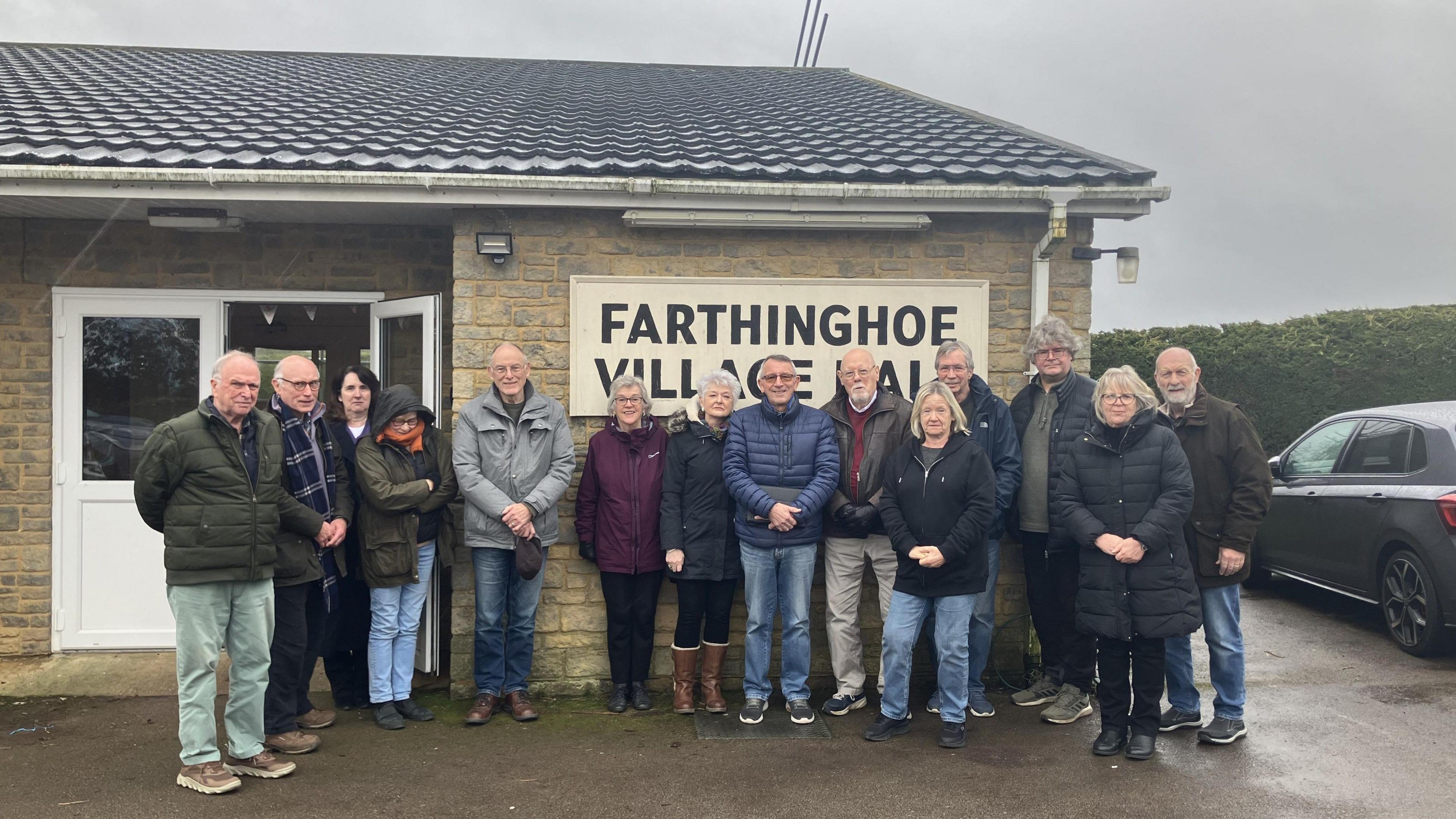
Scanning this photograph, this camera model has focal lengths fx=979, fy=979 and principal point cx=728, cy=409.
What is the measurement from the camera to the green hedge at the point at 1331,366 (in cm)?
1298

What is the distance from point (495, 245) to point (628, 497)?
1.58 m

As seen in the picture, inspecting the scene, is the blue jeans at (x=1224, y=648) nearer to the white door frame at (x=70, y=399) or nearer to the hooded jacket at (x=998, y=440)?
the hooded jacket at (x=998, y=440)

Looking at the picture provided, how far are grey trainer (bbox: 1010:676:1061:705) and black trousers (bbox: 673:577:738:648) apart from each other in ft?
5.35

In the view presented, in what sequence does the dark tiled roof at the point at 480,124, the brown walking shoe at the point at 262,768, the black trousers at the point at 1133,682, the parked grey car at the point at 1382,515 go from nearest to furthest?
the brown walking shoe at the point at 262,768 → the black trousers at the point at 1133,682 → the dark tiled roof at the point at 480,124 → the parked grey car at the point at 1382,515

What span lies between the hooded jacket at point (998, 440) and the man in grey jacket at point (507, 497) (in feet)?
6.87

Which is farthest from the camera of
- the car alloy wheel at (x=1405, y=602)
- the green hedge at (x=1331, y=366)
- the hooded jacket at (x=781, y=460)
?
the green hedge at (x=1331, y=366)

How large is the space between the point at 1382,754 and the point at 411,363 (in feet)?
18.2

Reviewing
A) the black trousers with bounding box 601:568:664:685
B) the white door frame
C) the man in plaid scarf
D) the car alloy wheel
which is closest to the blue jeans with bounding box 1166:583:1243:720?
the car alloy wheel

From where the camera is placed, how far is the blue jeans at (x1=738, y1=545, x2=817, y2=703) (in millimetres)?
5004

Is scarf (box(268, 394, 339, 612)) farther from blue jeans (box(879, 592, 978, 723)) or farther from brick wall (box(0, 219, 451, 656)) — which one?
blue jeans (box(879, 592, 978, 723))


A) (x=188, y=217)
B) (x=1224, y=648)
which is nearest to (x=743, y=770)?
(x=1224, y=648)

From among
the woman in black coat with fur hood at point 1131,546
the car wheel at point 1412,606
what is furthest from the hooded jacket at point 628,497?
the car wheel at point 1412,606

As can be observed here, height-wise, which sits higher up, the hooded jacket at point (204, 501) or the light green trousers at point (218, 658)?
the hooded jacket at point (204, 501)

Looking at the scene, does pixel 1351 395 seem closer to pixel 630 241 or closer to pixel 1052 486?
pixel 1052 486
